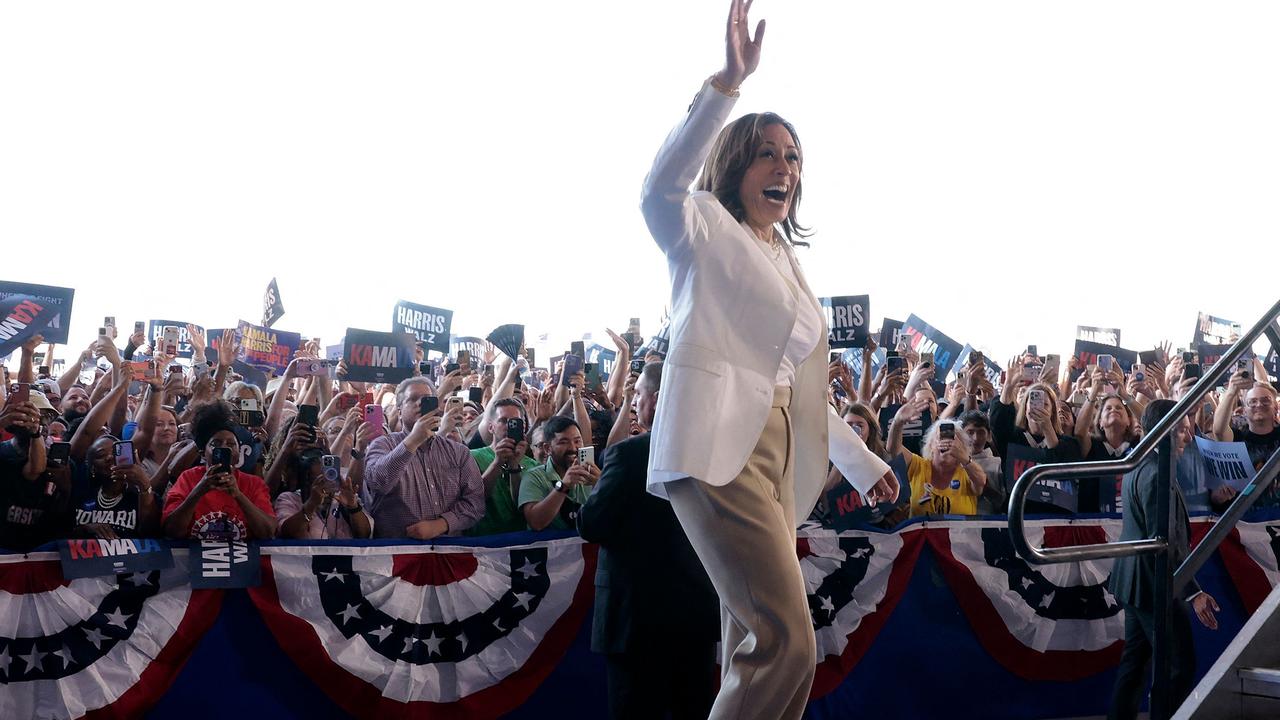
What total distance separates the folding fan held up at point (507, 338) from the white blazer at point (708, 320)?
5852 mm

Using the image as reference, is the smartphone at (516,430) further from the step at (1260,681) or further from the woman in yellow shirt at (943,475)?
the step at (1260,681)

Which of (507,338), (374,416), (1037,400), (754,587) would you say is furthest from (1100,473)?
(507,338)

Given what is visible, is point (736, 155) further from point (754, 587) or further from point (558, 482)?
point (558, 482)

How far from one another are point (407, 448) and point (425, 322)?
381 centimetres

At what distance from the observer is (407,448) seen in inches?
219

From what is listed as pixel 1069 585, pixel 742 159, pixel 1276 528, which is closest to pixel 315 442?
pixel 742 159

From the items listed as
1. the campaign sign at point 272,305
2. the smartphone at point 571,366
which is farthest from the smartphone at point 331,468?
the campaign sign at point 272,305

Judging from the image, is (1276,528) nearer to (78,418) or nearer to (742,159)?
(742,159)

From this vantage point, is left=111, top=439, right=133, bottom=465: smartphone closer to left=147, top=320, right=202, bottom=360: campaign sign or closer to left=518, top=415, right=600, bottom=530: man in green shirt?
left=518, top=415, right=600, bottom=530: man in green shirt

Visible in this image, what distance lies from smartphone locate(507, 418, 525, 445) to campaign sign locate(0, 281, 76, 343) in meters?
3.15

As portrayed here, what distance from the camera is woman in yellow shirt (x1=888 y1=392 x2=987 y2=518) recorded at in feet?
21.2

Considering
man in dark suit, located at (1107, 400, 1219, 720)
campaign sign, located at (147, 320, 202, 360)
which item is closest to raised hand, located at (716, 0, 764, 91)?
man in dark suit, located at (1107, 400, 1219, 720)

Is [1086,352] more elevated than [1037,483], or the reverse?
A: [1086,352]

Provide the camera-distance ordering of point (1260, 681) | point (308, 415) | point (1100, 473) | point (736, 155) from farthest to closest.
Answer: point (308, 415) < point (1100, 473) < point (1260, 681) < point (736, 155)
